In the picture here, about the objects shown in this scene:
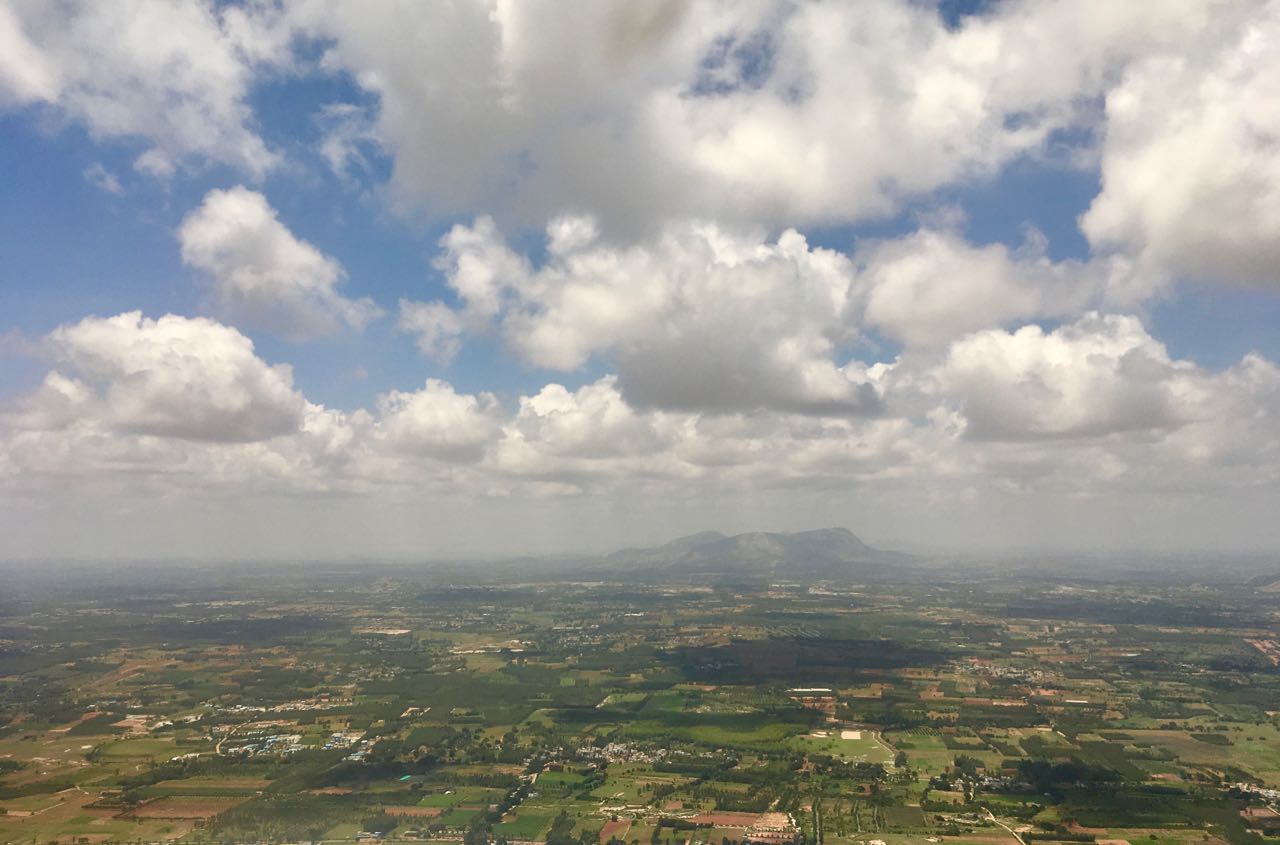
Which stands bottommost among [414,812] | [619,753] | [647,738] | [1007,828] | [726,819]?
[647,738]

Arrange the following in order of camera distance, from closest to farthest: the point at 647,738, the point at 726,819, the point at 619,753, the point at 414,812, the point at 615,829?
the point at 615,829 < the point at 726,819 < the point at 414,812 < the point at 619,753 < the point at 647,738

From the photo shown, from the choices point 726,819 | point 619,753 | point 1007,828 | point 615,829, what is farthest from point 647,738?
point 1007,828

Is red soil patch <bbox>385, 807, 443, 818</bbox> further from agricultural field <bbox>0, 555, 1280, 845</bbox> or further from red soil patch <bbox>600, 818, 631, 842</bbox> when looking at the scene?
red soil patch <bbox>600, 818, 631, 842</bbox>

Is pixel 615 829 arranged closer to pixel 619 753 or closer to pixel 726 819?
pixel 726 819

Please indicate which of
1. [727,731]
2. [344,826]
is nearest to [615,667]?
[727,731]

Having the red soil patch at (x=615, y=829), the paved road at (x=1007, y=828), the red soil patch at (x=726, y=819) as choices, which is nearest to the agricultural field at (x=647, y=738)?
the paved road at (x=1007, y=828)

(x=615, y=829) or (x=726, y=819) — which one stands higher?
(x=615, y=829)

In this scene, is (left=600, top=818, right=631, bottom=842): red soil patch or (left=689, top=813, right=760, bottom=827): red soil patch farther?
(left=689, top=813, right=760, bottom=827): red soil patch

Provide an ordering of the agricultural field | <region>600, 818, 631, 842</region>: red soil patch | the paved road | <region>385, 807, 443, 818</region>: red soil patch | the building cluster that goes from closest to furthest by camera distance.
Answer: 1. the paved road
2. <region>600, 818, 631, 842</region>: red soil patch
3. the agricultural field
4. <region>385, 807, 443, 818</region>: red soil patch
5. the building cluster

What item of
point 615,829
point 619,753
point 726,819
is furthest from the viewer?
point 619,753

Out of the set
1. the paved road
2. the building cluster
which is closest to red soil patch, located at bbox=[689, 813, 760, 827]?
the building cluster

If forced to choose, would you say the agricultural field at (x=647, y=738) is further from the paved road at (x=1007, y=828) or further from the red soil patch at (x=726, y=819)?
the red soil patch at (x=726, y=819)

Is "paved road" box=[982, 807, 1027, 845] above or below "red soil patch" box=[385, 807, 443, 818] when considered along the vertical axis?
below
